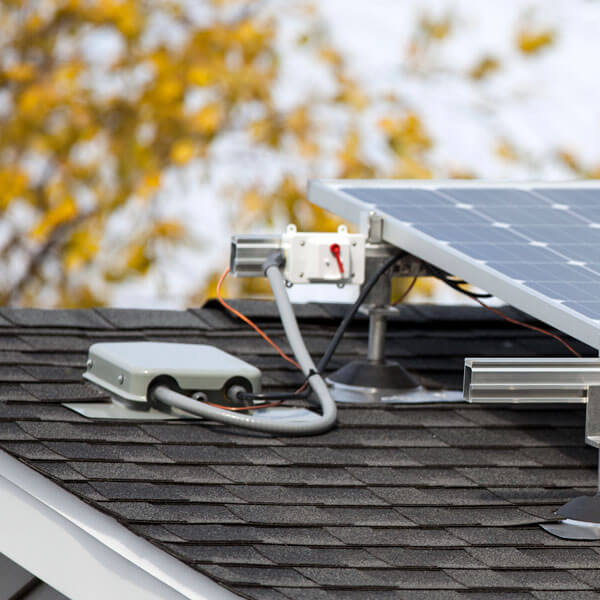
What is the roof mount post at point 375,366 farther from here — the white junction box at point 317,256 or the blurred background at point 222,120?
the blurred background at point 222,120

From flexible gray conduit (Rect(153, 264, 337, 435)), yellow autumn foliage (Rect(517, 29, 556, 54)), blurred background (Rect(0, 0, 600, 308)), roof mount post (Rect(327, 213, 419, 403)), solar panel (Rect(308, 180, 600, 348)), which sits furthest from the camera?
yellow autumn foliage (Rect(517, 29, 556, 54))

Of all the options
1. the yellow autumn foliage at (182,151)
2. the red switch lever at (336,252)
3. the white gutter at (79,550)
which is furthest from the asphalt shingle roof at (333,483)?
the yellow autumn foliage at (182,151)

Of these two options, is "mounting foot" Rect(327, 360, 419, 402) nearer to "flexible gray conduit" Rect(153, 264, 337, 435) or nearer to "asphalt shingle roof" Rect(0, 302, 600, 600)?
"asphalt shingle roof" Rect(0, 302, 600, 600)

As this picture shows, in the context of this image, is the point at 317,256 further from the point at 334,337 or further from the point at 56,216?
the point at 56,216

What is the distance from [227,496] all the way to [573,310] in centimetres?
117

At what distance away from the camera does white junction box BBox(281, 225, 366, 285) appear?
462 cm

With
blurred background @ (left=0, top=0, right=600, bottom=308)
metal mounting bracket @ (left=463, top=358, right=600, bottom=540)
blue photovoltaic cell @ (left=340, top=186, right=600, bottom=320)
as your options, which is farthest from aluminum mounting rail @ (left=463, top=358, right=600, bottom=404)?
blurred background @ (left=0, top=0, right=600, bottom=308)

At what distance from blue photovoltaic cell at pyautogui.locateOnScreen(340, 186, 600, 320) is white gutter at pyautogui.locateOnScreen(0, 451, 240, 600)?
147 cm

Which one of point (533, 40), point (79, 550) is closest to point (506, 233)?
point (79, 550)

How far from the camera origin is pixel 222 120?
650 inches

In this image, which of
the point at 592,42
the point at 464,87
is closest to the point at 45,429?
the point at 464,87

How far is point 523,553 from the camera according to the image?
331 cm

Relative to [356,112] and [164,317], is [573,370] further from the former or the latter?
[356,112]

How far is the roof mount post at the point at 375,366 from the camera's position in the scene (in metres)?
4.74
